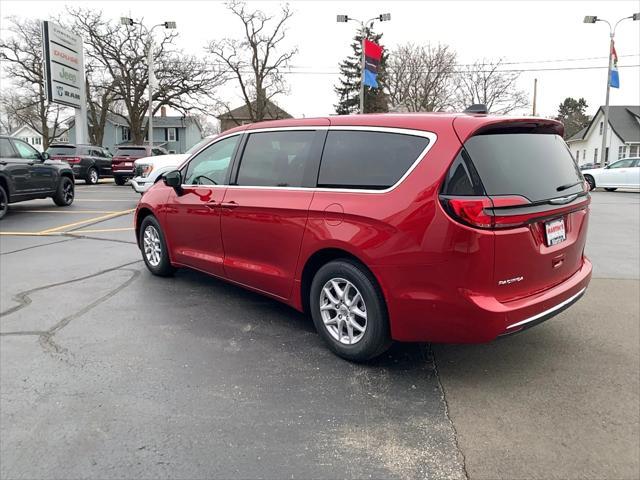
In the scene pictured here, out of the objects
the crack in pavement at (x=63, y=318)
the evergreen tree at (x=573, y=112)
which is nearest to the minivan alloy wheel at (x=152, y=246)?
the crack in pavement at (x=63, y=318)

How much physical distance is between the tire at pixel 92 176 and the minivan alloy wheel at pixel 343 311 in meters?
20.6

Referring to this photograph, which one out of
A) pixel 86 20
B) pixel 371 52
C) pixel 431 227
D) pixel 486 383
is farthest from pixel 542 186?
pixel 86 20

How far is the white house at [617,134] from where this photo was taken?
4778cm

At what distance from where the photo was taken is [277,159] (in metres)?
4.09

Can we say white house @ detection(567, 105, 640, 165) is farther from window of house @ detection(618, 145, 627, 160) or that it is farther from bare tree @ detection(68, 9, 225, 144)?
bare tree @ detection(68, 9, 225, 144)

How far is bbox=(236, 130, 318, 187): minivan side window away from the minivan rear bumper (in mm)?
1325

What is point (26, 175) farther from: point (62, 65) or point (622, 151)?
point (622, 151)

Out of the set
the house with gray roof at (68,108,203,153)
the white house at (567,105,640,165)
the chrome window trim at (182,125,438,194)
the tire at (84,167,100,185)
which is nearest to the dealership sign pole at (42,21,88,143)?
the tire at (84,167,100,185)

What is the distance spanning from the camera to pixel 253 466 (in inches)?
95.1

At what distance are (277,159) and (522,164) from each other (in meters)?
1.90

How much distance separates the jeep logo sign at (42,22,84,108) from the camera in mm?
23422

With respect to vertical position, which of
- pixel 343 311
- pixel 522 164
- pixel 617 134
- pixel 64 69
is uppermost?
pixel 64 69

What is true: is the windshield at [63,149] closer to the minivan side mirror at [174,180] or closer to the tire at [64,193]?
the tire at [64,193]

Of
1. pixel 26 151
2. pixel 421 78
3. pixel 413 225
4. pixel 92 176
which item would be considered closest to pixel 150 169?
pixel 26 151
